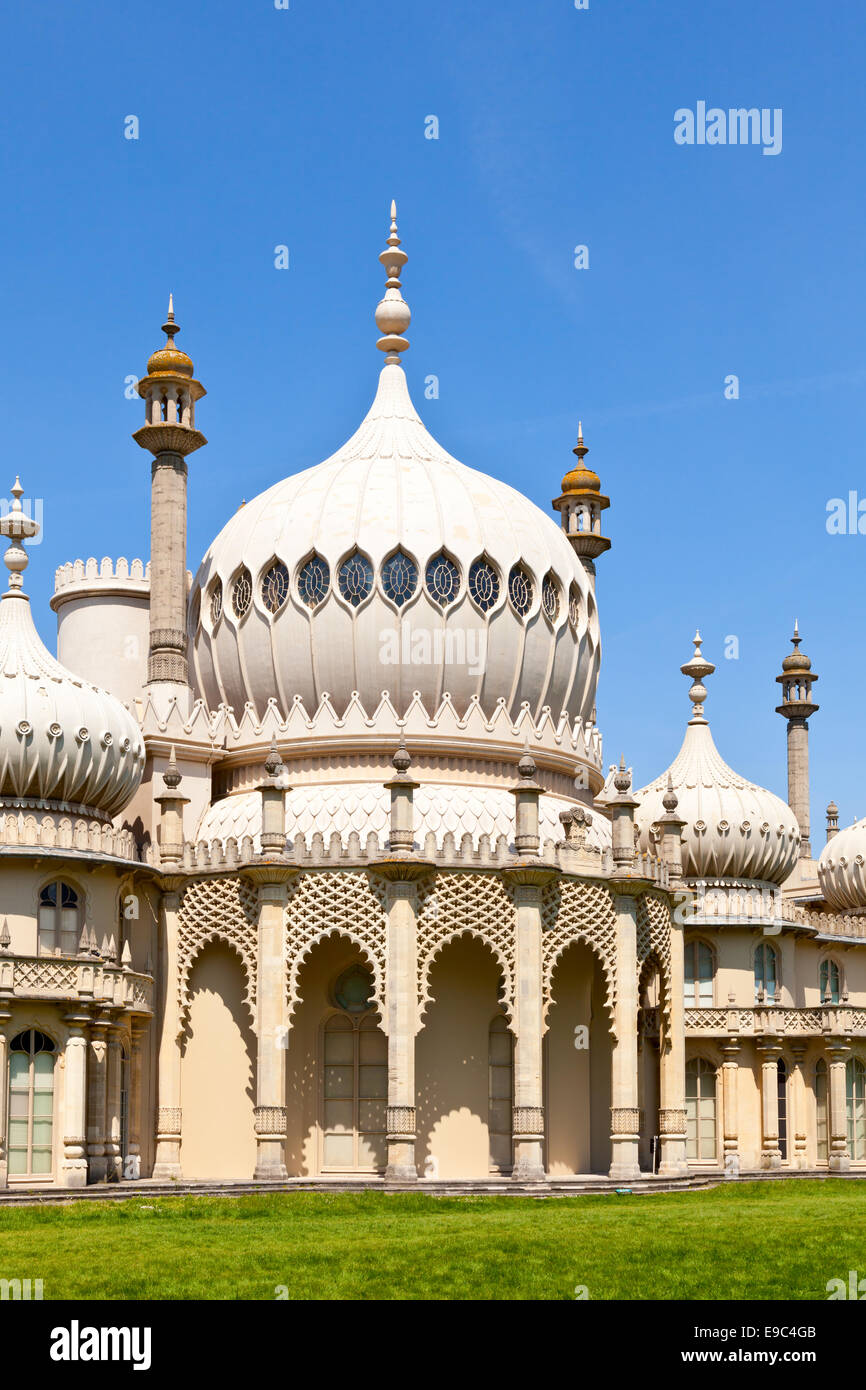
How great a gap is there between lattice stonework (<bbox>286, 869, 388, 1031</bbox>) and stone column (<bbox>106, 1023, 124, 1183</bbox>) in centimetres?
322

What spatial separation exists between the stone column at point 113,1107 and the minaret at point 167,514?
322 inches

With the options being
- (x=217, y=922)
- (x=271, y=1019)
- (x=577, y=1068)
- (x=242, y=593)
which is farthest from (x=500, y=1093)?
(x=242, y=593)

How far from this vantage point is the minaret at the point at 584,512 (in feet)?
152

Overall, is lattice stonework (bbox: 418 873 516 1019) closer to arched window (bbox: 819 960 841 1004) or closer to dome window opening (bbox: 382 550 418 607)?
dome window opening (bbox: 382 550 418 607)

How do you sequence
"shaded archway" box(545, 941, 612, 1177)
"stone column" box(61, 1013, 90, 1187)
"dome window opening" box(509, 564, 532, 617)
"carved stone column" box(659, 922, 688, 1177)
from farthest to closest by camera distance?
1. "dome window opening" box(509, 564, 532, 617)
2. "carved stone column" box(659, 922, 688, 1177)
3. "shaded archway" box(545, 941, 612, 1177)
4. "stone column" box(61, 1013, 90, 1187)

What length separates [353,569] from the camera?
125 feet

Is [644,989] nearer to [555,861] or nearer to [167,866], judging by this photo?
[555,861]

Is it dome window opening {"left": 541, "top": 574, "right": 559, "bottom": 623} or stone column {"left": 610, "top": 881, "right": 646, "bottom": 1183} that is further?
dome window opening {"left": 541, "top": 574, "right": 559, "bottom": 623}

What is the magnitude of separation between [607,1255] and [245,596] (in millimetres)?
21349

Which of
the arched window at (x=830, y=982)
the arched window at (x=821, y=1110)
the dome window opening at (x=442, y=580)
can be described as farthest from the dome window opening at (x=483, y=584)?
the arched window at (x=830, y=982)

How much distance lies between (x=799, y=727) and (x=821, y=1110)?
14251 millimetres

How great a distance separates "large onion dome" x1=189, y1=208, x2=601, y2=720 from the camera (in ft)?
124

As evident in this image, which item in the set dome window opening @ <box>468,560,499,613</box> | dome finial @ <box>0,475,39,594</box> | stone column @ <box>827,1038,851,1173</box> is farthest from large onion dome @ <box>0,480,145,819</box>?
stone column @ <box>827,1038,851,1173</box>

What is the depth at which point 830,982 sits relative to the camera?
48.0 meters
